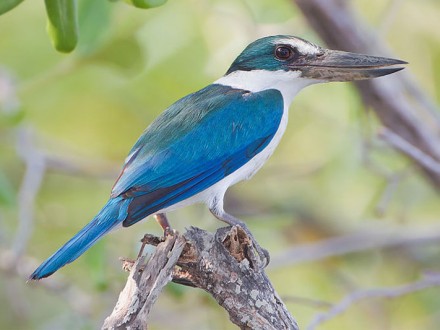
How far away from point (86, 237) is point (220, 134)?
830 millimetres

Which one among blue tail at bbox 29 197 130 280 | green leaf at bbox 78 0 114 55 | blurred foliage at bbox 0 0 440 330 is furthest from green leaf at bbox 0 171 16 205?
blue tail at bbox 29 197 130 280

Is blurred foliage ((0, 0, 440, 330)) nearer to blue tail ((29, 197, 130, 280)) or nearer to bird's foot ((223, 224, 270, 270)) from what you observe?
blue tail ((29, 197, 130, 280))

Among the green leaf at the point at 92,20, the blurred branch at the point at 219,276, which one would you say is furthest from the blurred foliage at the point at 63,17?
the green leaf at the point at 92,20

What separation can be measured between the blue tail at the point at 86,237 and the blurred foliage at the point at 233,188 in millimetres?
1985

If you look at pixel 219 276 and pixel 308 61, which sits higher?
pixel 308 61

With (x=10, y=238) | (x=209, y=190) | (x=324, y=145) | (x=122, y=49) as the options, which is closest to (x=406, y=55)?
(x=324, y=145)

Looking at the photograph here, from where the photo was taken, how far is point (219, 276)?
377cm

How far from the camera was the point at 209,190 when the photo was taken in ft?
14.5

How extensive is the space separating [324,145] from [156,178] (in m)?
3.51

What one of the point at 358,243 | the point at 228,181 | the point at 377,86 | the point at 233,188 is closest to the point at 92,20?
the point at 228,181

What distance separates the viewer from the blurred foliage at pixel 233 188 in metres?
6.51

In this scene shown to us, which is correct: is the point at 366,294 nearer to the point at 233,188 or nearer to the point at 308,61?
the point at 308,61

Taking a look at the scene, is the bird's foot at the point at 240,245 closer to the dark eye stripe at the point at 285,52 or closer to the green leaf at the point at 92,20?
the dark eye stripe at the point at 285,52

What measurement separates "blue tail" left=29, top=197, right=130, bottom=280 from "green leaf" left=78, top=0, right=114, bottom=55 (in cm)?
139
